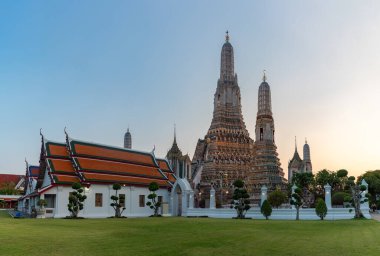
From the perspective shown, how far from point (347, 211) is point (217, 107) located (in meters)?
48.5

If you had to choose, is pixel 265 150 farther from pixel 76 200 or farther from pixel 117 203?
pixel 76 200

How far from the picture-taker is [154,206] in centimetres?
4722

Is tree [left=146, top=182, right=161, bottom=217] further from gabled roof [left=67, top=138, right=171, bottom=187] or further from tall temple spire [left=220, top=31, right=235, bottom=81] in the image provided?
tall temple spire [left=220, top=31, right=235, bottom=81]

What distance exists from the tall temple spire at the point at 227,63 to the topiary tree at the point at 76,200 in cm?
5018

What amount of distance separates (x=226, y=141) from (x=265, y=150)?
1194cm

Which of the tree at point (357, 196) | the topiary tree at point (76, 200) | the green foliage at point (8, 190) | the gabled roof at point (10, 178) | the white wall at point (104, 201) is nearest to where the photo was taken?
the tree at point (357, 196)

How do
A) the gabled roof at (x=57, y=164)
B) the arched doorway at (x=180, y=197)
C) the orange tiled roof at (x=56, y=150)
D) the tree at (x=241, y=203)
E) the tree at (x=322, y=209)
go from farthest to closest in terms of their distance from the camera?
the arched doorway at (x=180, y=197) → the orange tiled roof at (x=56, y=150) → the gabled roof at (x=57, y=164) → the tree at (x=241, y=203) → the tree at (x=322, y=209)

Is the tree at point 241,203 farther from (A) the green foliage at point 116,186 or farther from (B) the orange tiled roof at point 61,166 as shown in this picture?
(B) the orange tiled roof at point 61,166

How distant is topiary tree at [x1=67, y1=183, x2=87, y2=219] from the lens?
3759cm

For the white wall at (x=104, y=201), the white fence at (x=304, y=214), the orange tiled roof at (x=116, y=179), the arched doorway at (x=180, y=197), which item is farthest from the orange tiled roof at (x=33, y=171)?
the white fence at (x=304, y=214)

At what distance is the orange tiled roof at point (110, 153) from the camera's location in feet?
145

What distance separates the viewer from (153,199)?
151ft

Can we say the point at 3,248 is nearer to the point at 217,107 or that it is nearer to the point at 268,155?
the point at 268,155

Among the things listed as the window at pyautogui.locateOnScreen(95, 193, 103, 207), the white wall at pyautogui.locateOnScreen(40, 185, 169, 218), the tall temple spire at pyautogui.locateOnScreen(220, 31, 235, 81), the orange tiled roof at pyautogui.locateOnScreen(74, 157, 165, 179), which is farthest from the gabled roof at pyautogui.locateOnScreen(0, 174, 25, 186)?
the window at pyautogui.locateOnScreen(95, 193, 103, 207)
